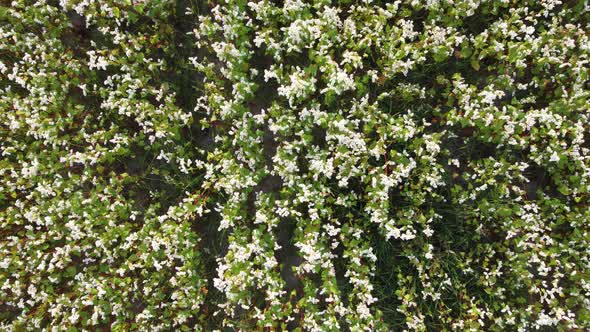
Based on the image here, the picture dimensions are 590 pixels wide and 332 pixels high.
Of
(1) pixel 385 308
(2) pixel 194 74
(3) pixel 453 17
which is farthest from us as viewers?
(2) pixel 194 74

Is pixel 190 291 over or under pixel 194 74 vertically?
under

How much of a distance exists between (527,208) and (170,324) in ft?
15.1

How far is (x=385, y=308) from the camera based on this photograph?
4496mm

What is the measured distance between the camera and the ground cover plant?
153 inches

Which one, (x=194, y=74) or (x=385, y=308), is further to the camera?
(x=194, y=74)

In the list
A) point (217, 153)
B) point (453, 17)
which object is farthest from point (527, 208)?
point (217, 153)

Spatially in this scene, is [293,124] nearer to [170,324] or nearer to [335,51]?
[335,51]

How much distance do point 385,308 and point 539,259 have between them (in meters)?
1.92

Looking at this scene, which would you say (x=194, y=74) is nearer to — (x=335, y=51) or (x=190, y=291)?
(x=335, y=51)

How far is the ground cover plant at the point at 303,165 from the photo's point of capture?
12.7ft

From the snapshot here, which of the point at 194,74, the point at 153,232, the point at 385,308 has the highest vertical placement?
the point at 194,74

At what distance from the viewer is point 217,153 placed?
4.28 metres

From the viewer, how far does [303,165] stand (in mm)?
4312

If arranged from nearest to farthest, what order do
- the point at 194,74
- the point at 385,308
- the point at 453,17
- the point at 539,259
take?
1. the point at 453,17
2. the point at 539,259
3. the point at 385,308
4. the point at 194,74
